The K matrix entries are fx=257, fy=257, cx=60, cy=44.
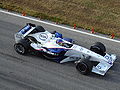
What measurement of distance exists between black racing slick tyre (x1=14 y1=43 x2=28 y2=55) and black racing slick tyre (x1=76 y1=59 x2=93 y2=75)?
3017 millimetres

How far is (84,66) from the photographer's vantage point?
12.2m

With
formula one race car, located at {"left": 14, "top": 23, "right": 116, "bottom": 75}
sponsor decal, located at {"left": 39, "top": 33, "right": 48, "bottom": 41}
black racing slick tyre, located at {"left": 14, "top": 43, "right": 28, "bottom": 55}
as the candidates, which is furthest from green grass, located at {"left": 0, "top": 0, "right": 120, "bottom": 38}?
black racing slick tyre, located at {"left": 14, "top": 43, "right": 28, "bottom": 55}

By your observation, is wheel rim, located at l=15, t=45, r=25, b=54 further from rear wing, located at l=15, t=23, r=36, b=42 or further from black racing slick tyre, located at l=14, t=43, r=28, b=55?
rear wing, located at l=15, t=23, r=36, b=42

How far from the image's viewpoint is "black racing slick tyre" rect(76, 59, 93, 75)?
12133 millimetres

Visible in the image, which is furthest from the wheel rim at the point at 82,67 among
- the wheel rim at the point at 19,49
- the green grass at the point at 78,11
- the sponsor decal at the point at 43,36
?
the green grass at the point at 78,11

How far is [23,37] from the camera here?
13711mm

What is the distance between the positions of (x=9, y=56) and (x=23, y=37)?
4.09ft

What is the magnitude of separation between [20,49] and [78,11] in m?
6.99

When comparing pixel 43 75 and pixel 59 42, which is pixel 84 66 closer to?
pixel 59 42

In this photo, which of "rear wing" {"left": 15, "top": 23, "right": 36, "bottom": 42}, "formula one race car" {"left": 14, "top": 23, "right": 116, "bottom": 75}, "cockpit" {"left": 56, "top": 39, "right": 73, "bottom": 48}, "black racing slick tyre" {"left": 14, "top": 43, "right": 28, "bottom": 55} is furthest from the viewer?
"rear wing" {"left": 15, "top": 23, "right": 36, "bottom": 42}

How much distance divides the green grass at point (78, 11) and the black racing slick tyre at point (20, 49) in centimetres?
446

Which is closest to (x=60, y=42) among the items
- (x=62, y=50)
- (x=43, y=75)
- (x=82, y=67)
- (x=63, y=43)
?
(x=63, y=43)

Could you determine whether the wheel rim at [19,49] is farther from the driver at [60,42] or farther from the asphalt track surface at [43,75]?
the driver at [60,42]

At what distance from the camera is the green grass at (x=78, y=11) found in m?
17.4
